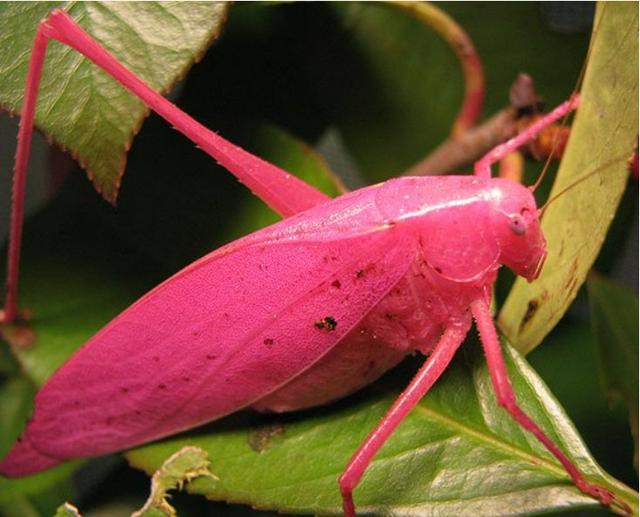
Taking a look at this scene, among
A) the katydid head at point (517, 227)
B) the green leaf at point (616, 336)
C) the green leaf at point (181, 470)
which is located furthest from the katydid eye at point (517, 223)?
the green leaf at point (181, 470)

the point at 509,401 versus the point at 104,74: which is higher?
the point at 104,74

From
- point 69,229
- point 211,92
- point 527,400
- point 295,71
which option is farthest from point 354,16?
point 527,400

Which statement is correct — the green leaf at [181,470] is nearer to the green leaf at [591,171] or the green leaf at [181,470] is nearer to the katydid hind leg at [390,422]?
the katydid hind leg at [390,422]

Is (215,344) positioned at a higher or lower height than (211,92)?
lower

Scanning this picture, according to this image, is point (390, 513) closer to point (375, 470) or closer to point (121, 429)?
point (375, 470)

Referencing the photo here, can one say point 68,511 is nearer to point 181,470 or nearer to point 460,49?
point 181,470

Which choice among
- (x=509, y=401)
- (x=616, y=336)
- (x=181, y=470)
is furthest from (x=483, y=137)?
(x=181, y=470)

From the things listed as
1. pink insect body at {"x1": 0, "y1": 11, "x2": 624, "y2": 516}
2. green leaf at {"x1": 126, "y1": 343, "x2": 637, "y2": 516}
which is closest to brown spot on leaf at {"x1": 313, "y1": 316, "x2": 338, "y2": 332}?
pink insect body at {"x1": 0, "y1": 11, "x2": 624, "y2": 516}
